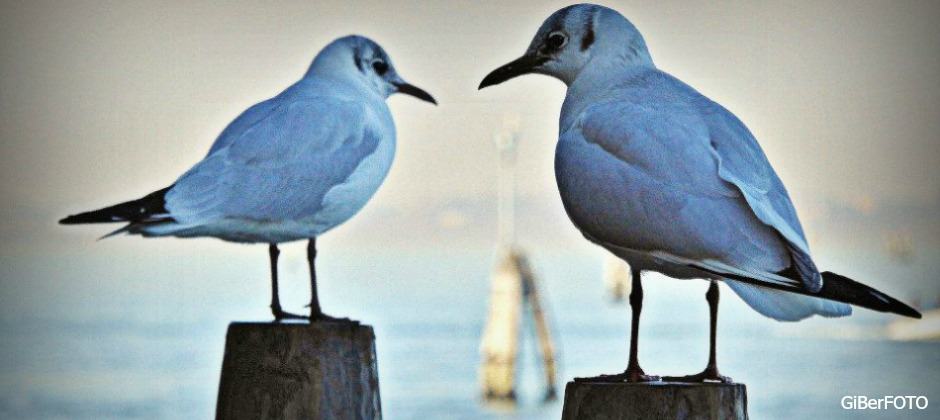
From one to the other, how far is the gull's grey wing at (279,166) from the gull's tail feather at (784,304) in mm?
1544

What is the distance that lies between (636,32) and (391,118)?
1.23m

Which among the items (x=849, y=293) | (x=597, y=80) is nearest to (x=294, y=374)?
(x=597, y=80)

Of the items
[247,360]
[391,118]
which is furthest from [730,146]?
[391,118]

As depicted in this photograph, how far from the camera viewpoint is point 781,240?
11.3 feet

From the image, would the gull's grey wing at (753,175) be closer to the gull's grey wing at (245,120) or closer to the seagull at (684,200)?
the seagull at (684,200)

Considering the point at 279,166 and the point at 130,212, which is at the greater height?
the point at 279,166

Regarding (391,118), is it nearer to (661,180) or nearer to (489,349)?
(661,180)

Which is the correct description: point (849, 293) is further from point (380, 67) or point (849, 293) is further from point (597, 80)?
point (380, 67)

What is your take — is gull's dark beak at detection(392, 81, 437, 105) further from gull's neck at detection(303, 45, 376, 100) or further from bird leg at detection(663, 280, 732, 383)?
bird leg at detection(663, 280, 732, 383)

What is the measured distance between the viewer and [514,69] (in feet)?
14.3

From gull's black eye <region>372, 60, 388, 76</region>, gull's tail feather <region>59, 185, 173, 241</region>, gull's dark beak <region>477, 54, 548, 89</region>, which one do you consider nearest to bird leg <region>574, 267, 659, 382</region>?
gull's dark beak <region>477, 54, 548, 89</region>

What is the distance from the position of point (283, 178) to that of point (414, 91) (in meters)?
1.04

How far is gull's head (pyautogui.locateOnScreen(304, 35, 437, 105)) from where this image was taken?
517 cm

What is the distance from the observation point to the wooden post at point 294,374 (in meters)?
3.77
